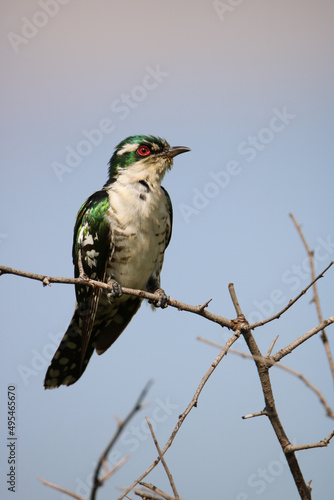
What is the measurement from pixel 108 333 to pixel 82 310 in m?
0.55

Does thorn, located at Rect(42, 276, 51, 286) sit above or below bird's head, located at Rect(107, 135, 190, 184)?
below

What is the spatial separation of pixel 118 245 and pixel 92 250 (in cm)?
29

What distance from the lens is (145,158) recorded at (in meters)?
6.23

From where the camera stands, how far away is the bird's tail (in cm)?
605

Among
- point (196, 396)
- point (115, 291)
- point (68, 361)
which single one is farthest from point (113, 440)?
point (68, 361)

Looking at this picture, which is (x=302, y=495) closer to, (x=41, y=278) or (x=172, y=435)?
(x=172, y=435)

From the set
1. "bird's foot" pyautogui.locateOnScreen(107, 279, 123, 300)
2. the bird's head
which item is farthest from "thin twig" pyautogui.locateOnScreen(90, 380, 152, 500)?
the bird's head

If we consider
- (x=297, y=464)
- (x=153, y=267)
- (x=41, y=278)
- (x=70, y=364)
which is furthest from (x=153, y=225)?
(x=297, y=464)

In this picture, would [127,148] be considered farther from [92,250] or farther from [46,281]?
[46,281]

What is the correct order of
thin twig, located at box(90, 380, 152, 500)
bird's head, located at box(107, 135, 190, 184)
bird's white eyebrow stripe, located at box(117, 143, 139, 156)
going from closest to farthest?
thin twig, located at box(90, 380, 152, 500) → bird's head, located at box(107, 135, 190, 184) → bird's white eyebrow stripe, located at box(117, 143, 139, 156)

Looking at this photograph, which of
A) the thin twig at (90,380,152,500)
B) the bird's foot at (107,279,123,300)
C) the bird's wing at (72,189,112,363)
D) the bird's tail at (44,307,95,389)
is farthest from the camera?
the bird's tail at (44,307,95,389)

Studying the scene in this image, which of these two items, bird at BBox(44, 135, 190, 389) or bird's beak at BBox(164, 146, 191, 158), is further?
bird's beak at BBox(164, 146, 191, 158)

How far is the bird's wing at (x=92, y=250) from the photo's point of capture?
5.84m

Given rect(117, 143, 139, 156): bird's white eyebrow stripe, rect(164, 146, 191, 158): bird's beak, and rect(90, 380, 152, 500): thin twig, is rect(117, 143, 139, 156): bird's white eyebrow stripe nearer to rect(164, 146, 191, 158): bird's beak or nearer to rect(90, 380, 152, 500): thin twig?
rect(164, 146, 191, 158): bird's beak
